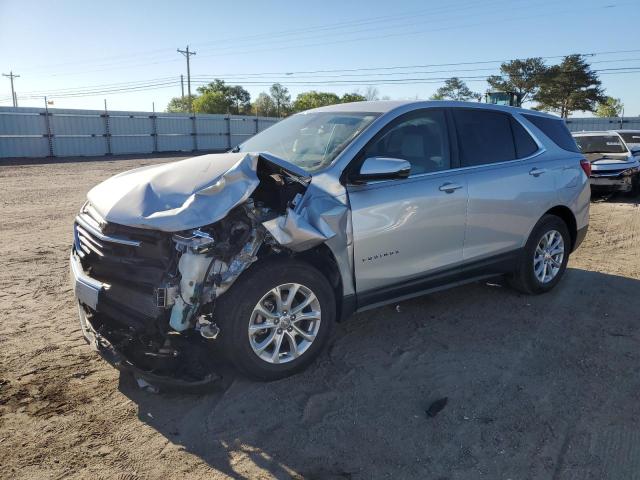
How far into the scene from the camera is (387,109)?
4.27m

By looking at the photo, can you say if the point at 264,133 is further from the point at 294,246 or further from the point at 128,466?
the point at 128,466

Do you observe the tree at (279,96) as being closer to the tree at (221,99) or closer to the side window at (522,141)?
the tree at (221,99)

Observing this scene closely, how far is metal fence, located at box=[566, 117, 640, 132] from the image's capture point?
34438mm

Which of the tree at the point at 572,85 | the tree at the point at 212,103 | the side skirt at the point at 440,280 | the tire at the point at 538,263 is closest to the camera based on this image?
the side skirt at the point at 440,280

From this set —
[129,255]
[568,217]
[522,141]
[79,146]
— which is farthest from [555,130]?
[79,146]

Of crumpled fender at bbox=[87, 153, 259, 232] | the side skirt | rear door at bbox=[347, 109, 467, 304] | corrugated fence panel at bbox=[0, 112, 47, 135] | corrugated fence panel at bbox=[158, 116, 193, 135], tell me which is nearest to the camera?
crumpled fender at bbox=[87, 153, 259, 232]

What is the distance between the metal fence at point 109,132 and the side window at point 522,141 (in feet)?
79.9

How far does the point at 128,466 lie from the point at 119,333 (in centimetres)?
92

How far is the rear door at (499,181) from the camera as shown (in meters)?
4.57

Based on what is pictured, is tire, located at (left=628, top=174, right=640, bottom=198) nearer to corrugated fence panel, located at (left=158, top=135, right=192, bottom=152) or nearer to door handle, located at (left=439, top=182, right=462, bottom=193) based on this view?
door handle, located at (left=439, top=182, right=462, bottom=193)

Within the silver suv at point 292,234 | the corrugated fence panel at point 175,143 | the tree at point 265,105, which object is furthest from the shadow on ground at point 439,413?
the tree at point 265,105

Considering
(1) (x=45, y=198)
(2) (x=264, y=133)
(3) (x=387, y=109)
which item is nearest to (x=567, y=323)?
(3) (x=387, y=109)

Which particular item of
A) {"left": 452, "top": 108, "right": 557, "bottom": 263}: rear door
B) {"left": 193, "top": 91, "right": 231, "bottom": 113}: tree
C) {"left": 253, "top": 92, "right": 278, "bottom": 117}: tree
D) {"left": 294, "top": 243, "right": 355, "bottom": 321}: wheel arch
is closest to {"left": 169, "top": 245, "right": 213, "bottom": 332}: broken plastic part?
{"left": 294, "top": 243, "right": 355, "bottom": 321}: wheel arch

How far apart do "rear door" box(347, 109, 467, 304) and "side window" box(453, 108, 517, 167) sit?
180 mm
